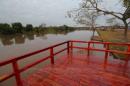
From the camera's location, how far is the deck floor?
3955 mm

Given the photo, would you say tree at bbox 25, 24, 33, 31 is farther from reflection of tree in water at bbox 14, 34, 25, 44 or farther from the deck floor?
the deck floor

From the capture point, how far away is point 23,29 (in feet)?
170

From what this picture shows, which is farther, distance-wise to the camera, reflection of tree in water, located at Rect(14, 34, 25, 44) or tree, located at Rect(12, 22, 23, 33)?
tree, located at Rect(12, 22, 23, 33)

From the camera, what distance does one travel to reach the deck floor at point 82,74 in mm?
3955

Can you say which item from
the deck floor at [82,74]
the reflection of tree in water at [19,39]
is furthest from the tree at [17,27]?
the deck floor at [82,74]

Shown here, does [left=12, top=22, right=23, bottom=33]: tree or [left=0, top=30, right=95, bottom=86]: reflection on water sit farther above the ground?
[left=12, top=22, right=23, bottom=33]: tree

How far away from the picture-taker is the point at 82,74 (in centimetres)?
457

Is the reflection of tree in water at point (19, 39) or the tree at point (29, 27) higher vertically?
the tree at point (29, 27)

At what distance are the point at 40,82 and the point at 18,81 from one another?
695 millimetres

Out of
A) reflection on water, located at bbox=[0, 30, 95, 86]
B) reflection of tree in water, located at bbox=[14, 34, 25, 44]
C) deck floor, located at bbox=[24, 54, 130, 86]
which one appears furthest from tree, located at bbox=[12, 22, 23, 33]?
deck floor, located at bbox=[24, 54, 130, 86]

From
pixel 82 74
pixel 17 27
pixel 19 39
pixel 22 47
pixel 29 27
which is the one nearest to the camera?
pixel 82 74

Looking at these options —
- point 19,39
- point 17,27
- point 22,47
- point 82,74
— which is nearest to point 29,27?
point 17,27

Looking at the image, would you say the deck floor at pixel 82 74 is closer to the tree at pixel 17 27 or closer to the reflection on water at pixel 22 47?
the reflection on water at pixel 22 47

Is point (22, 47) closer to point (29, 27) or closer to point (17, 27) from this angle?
point (17, 27)
